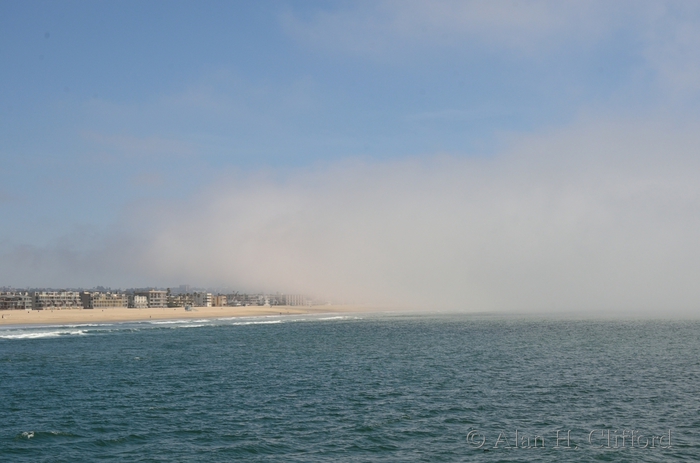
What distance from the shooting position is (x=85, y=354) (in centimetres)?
7681

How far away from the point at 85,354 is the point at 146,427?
4659 cm

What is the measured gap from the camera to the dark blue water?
1236 inches

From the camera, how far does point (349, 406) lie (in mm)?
42188

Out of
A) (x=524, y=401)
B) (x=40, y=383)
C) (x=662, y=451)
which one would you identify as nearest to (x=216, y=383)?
(x=40, y=383)

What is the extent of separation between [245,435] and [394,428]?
9.01 meters

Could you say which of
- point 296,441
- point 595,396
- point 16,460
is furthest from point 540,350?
point 16,460

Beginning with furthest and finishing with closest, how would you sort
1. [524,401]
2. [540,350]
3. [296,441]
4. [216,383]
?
1. [540,350]
2. [216,383]
3. [524,401]
4. [296,441]

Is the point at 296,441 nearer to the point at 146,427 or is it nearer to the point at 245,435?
the point at 245,435

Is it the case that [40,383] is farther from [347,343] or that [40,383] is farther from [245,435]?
[347,343]

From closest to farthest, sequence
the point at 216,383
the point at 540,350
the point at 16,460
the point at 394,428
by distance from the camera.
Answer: the point at 16,460, the point at 394,428, the point at 216,383, the point at 540,350

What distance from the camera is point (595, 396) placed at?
4544cm

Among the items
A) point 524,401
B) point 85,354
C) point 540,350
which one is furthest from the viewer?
point 540,350

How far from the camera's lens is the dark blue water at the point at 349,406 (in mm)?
31406

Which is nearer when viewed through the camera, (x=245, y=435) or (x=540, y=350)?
(x=245, y=435)
